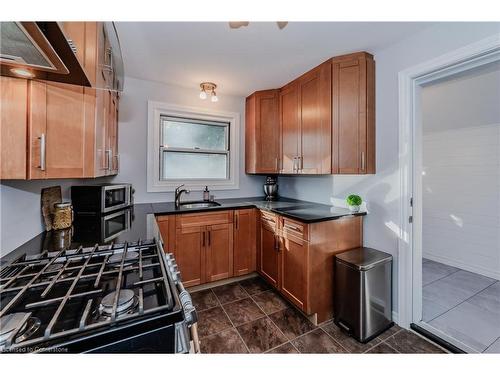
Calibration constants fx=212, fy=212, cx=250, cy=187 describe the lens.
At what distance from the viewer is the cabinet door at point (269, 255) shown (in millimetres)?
2227

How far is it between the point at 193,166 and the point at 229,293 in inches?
66.8

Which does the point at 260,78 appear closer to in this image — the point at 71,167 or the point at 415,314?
the point at 71,167

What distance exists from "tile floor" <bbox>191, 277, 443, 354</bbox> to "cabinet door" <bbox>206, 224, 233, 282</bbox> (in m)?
0.27

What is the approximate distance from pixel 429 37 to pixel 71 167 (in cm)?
260

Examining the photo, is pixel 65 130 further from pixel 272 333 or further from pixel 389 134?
pixel 389 134

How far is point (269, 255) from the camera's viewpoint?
7.69 ft

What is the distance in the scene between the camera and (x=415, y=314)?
175 centimetres

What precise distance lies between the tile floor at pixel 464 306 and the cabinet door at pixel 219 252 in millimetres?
1880

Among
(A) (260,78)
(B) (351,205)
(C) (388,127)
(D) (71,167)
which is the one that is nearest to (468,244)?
(B) (351,205)

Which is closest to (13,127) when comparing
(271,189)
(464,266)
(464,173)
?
(271,189)

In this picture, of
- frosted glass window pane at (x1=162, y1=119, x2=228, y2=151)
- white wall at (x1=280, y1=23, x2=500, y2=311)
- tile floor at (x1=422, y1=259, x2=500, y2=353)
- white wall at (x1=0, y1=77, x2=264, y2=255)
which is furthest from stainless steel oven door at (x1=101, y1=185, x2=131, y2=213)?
tile floor at (x1=422, y1=259, x2=500, y2=353)

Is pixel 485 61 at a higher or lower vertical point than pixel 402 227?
higher
